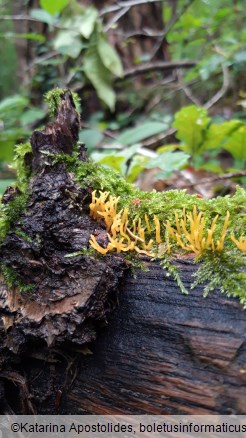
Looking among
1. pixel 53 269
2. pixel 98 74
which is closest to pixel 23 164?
pixel 53 269

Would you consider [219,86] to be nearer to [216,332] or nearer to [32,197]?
[32,197]

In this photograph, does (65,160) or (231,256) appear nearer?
(231,256)

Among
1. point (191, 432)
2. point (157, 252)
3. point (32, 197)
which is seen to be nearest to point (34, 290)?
point (32, 197)

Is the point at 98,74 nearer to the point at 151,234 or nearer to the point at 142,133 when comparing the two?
the point at 142,133

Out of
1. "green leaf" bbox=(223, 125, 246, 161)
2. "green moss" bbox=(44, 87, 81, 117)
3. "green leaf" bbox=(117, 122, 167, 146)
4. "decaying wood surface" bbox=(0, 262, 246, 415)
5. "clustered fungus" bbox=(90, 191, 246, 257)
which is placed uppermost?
"green leaf" bbox=(117, 122, 167, 146)

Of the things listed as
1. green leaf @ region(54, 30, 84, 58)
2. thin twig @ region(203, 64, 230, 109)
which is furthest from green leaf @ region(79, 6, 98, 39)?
thin twig @ region(203, 64, 230, 109)

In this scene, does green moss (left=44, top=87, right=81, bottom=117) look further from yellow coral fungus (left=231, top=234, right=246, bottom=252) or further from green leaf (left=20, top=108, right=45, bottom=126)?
green leaf (left=20, top=108, right=45, bottom=126)

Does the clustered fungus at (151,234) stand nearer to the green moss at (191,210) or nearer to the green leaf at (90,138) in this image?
the green moss at (191,210)
